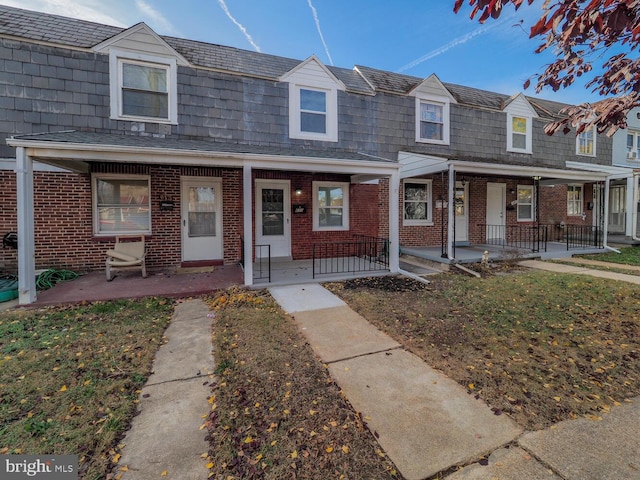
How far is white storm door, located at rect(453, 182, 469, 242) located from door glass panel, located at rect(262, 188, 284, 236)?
6574mm

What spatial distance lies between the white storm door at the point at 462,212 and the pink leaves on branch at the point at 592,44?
7289mm

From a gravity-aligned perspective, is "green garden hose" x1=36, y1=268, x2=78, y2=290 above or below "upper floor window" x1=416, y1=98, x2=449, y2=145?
below

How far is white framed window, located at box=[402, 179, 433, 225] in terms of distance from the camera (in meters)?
10.7

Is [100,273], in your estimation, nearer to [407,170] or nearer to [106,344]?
[106,344]

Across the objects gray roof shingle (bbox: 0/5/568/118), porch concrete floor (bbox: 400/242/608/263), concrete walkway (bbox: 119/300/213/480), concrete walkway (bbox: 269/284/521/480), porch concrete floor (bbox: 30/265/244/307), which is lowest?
concrete walkway (bbox: 119/300/213/480)

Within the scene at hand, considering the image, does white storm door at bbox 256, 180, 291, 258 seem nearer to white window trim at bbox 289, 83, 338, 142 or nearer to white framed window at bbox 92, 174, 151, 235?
white window trim at bbox 289, 83, 338, 142

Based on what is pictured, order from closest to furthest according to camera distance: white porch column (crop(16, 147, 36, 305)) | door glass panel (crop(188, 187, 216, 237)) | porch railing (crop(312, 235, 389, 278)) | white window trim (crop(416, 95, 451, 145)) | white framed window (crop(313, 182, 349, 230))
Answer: white porch column (crop(16, 147, 36, 305)), porch railing (crop(312, 235, 389, 278)), door glass panel (crop(188, 187, 216, 237)), white framed window (crop(313, 182, 349, 230)), white window trim (crop(416, 95, 451, 145))

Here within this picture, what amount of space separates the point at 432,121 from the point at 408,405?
10266 millimetres

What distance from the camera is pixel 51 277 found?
21.8 feet

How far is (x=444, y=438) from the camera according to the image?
2217 mm

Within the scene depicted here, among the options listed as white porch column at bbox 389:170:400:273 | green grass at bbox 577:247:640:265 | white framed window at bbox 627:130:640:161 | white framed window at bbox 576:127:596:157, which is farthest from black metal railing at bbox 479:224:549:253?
white framed window at bbox 627:130:640:161

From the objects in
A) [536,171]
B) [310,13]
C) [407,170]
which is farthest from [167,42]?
[536,171]

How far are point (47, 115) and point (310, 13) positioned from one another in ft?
29.3

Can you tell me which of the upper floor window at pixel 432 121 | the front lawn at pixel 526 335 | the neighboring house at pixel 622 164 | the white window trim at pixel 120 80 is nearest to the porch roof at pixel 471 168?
the upper floor window at pixel 432 121
